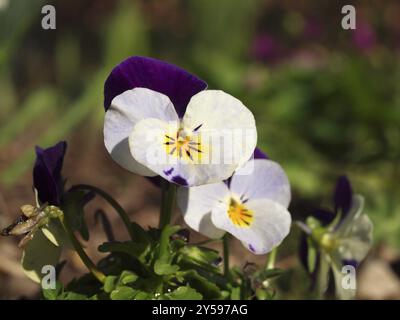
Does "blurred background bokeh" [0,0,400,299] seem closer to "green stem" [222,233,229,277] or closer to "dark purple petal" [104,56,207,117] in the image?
"green stem" [222,233,229,277]

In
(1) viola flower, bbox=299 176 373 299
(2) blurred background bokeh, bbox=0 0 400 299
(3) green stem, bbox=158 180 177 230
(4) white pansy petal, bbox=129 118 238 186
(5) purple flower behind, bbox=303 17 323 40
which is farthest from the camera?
(5) purple flower behind, bbox=303 17 323 40

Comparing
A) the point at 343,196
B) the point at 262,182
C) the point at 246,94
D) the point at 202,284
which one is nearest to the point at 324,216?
the point at 343,196

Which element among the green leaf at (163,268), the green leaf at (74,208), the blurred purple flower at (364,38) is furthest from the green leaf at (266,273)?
the blurred purple flower at (364,38)

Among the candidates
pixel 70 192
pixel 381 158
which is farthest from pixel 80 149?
pixel 70 192

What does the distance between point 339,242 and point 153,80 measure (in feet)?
1.34

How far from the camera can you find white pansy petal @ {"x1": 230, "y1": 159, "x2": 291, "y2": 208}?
1.01 metres

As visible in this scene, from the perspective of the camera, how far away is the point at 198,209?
0.95m

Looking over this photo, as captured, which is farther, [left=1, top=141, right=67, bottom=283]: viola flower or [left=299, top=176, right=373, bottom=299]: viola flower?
[left=299, top=176, right=373, bottom=299]: viola flower

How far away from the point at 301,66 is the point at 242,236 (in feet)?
6.09

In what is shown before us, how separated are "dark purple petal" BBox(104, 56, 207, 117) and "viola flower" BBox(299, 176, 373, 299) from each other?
12.3 inches

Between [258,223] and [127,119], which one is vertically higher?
[127,119]

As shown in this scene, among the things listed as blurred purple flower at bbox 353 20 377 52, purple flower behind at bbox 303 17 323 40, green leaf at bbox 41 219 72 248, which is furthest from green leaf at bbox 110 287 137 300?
purple flower behind at bbox 303 17 323 40

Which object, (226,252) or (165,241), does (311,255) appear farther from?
(165,241)
